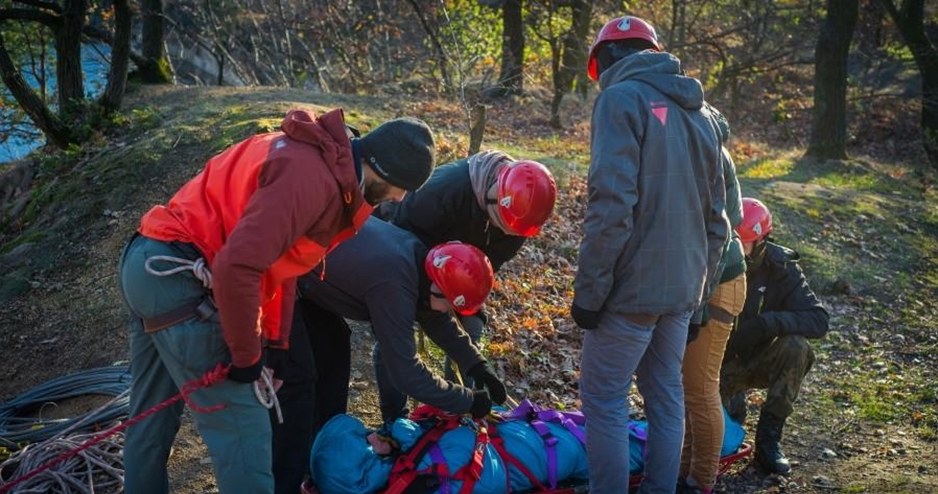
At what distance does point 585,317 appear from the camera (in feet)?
12.1

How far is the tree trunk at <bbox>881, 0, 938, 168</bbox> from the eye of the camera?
16141 mm

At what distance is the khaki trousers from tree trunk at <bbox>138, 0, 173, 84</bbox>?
12250 millimetres

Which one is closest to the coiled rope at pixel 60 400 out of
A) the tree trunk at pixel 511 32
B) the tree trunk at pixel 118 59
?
the tree trunk at pixel 118 59

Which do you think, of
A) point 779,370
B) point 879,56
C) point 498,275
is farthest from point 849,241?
point 879,56

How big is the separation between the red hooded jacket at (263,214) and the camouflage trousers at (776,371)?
2929 mm

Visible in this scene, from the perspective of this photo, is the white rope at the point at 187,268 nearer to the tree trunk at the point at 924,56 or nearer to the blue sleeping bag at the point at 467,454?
the blue sleeping bag at the point at 467,454

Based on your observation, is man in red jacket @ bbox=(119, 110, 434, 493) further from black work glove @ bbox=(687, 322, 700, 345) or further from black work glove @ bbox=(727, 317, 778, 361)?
black work glove @ bbox=(727, 317, 778, 361)

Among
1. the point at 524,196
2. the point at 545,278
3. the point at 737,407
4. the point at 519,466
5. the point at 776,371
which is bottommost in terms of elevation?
the point at 737,407

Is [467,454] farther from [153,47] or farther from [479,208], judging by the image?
[153,47]

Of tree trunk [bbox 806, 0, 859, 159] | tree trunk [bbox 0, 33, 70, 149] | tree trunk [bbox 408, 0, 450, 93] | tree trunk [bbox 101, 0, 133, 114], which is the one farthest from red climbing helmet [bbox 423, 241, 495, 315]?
tree trunk [bbox 806, 0, 859, 159]

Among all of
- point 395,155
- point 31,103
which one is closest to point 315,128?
point 395,155

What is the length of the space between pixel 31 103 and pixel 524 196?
8.59 metres

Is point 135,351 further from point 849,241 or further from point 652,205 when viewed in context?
point 849,241

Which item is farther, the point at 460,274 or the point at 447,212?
the point at 447,212
